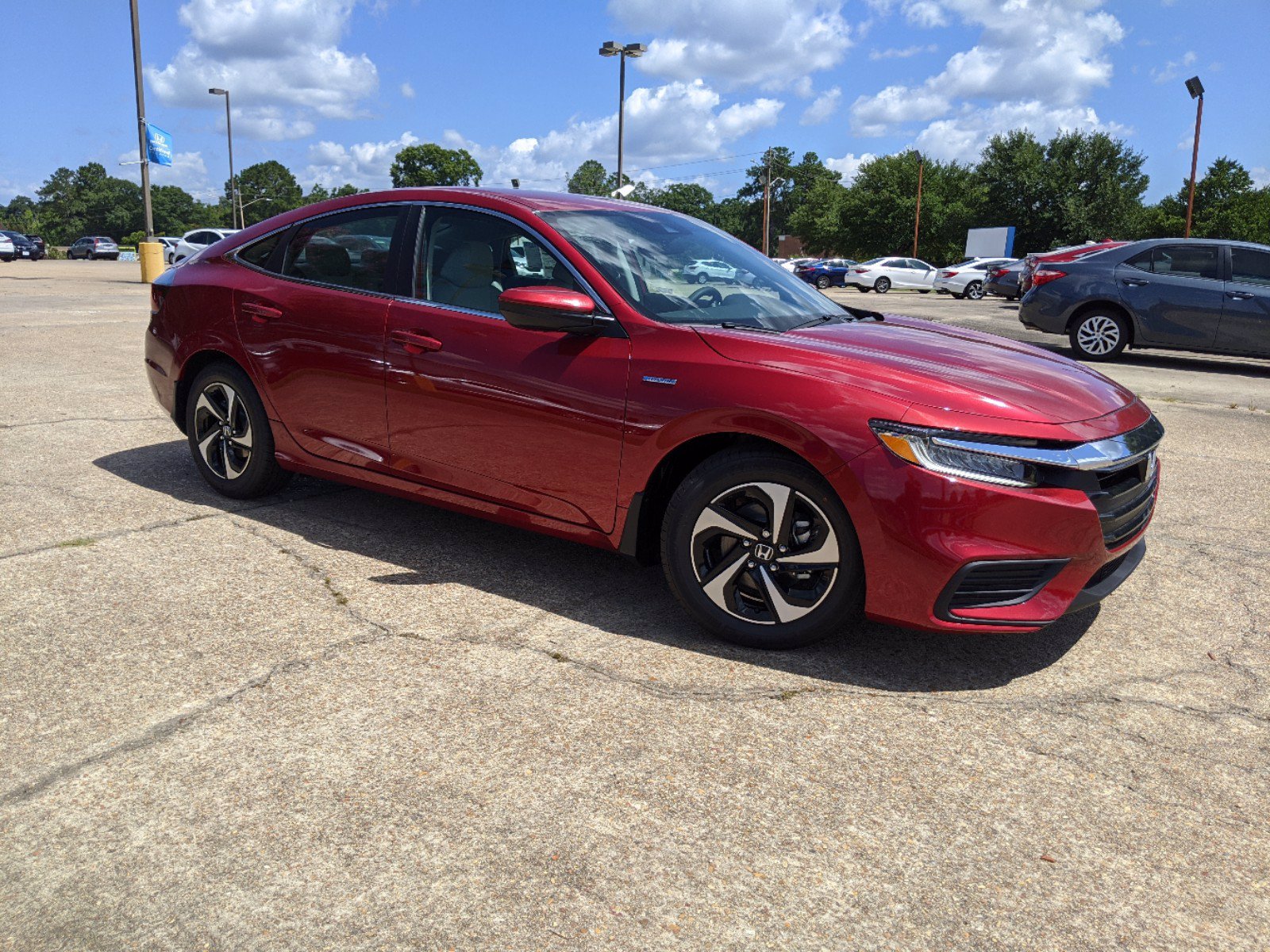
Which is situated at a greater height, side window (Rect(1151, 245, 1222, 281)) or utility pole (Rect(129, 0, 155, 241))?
utility pole (Rect(129, 0, 155, 241))

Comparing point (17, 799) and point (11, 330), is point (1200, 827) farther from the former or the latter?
point (11, 330)

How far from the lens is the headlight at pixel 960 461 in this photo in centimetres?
314

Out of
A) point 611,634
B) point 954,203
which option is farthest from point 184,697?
point 954,203

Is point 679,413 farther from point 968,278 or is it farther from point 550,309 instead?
point 968,278

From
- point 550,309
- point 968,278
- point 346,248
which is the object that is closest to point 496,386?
point 550,309

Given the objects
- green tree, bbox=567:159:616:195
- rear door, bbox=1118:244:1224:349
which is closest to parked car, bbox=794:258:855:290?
rear door, bbox=1118:244:1224:349

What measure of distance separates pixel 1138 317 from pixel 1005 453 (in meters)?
10.3

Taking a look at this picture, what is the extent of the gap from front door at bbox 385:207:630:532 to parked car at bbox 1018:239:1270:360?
33.5 feet

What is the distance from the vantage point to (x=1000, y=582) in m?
3.21

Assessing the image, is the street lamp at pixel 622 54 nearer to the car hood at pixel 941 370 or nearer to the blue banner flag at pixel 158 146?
the blue banner flag at pixel 158 146

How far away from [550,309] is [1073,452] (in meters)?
1.78

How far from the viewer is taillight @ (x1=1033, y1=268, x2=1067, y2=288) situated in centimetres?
1279

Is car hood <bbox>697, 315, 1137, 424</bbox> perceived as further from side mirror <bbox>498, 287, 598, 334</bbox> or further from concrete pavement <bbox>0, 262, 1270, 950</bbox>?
concrete pavement <bbox>0, 262, 1270, 950</bbox>

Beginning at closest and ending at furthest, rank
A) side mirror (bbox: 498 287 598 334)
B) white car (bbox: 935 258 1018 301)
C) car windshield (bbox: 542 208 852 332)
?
side mirror (bbox: 498 287 598 334) < car windshield (bbox: 542 208 852 332) < white car (bbox: 935 258 1018 301)
